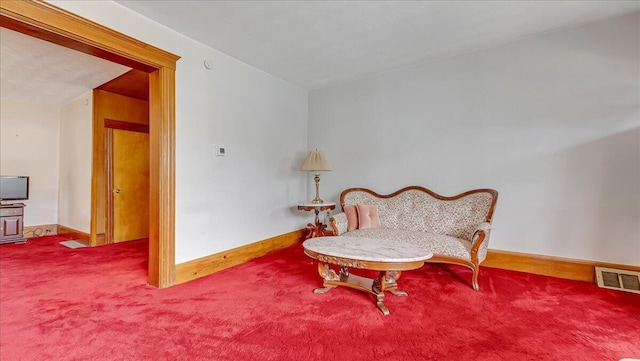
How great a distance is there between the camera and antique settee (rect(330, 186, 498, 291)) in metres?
2.82

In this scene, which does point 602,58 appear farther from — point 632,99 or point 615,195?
point 615,195

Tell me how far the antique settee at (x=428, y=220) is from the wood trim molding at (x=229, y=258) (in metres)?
1.08

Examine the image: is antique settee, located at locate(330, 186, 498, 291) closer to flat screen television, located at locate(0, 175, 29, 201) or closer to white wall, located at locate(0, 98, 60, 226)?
flat screen television, located at locate(0, 175, 29, 201)

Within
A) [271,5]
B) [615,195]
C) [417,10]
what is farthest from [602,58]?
[271,5]

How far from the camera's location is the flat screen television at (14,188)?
4.70 metres

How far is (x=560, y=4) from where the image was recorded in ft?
8.37

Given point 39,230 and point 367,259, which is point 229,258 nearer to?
point 367,259

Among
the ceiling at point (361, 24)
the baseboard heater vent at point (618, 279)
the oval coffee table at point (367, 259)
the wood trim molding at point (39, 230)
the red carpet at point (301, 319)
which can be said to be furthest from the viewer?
the wood trim molding at point (39, 230)

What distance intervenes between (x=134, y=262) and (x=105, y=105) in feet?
8.68

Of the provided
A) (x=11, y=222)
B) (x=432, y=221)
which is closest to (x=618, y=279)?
(x=432, y=221)

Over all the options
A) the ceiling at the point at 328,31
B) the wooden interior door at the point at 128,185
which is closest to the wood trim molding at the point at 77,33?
the ceiling at the point at 328,31

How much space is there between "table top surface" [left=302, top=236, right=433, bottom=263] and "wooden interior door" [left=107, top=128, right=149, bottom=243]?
3761 mm

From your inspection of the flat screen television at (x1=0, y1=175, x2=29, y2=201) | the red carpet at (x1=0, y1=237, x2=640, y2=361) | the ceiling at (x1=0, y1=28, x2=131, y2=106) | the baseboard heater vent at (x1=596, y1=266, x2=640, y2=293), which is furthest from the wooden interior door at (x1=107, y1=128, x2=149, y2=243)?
the baseboard heater vent at (x1=596, y1=266, x2=640, y2=293)

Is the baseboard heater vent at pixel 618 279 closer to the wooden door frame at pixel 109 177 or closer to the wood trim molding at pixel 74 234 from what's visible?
the wooden door frame at pixel 109 177
